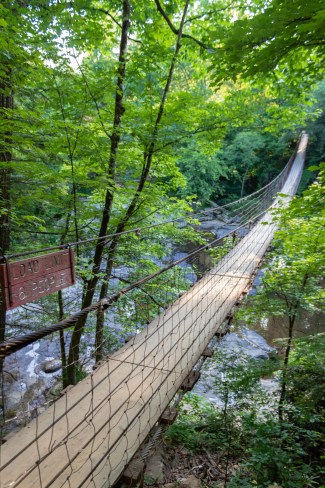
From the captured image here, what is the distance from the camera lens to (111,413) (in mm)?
1201

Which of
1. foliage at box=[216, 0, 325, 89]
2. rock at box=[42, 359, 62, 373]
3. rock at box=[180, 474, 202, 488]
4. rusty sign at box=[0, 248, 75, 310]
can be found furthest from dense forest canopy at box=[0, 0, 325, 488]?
rock at box=[42, 359, 62, 373]

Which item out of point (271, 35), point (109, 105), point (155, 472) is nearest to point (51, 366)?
point (155, 472)

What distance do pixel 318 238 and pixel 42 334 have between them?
112 inches

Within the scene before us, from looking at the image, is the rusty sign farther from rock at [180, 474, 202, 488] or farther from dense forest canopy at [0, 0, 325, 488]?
rock at [180, 474, 202, 488]

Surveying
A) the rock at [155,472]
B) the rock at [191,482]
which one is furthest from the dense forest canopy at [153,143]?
the rock at [155,472]

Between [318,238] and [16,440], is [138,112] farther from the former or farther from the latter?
[16,440]

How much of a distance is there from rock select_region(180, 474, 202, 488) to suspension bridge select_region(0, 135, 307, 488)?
940mm

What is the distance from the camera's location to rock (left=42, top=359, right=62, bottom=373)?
4406mm

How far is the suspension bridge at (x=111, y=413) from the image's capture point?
94cm

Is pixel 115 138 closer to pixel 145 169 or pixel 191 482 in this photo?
pixel 145 169

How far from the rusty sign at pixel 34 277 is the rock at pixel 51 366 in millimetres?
3630

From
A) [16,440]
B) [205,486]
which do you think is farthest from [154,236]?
[16,440]

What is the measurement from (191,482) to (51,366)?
122 inches

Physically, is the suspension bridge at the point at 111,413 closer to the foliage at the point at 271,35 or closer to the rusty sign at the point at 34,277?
the rusty sign at the point at 34,277
